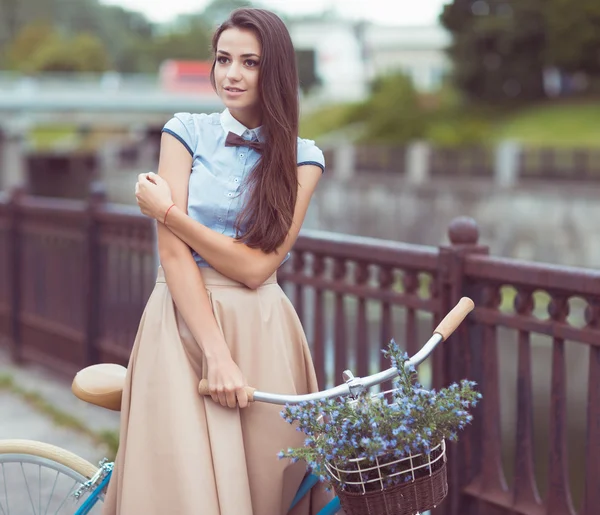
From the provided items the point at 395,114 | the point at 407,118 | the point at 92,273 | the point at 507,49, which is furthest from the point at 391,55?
the point at 92,273

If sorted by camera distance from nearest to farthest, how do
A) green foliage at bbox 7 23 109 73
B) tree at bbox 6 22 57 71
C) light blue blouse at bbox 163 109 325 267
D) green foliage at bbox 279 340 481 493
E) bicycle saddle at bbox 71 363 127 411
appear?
green foliage at bbox 279 340 481 493
light blue blouse at bbox 163 109 325 267
bicycle saddle at bbox 71 363 127 411
green foliage at bbox 7 23 109 73
tree at bbox 6 22 57 71

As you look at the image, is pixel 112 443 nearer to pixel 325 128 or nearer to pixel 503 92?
pixel 503 92

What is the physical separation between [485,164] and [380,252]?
83.9 feet

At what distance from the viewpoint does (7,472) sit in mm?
2682

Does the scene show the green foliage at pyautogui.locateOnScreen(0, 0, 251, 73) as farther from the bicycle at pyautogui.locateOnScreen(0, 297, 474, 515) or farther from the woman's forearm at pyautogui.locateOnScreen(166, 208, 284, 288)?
the woman's forearm at pyautogui.locateOnScreen(166, 208, 284, 288)

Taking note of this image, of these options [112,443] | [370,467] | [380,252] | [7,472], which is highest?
[380,252]

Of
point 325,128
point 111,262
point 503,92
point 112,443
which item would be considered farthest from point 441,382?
point 325,128

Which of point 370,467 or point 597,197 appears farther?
point 597,197

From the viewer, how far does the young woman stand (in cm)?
232

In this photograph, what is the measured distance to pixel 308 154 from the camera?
246 centimetres

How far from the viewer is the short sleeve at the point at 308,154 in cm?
245

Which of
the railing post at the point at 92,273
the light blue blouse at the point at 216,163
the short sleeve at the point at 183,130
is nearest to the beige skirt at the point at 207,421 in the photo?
the light blue blouse at the point at 216,163

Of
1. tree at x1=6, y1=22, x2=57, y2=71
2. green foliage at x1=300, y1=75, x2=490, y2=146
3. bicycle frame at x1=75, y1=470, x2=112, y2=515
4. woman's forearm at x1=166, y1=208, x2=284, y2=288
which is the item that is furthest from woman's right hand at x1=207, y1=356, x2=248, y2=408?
tree at x1=6, y1=22, x2=57, y2=71

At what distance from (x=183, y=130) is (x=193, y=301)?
421 millimetres
